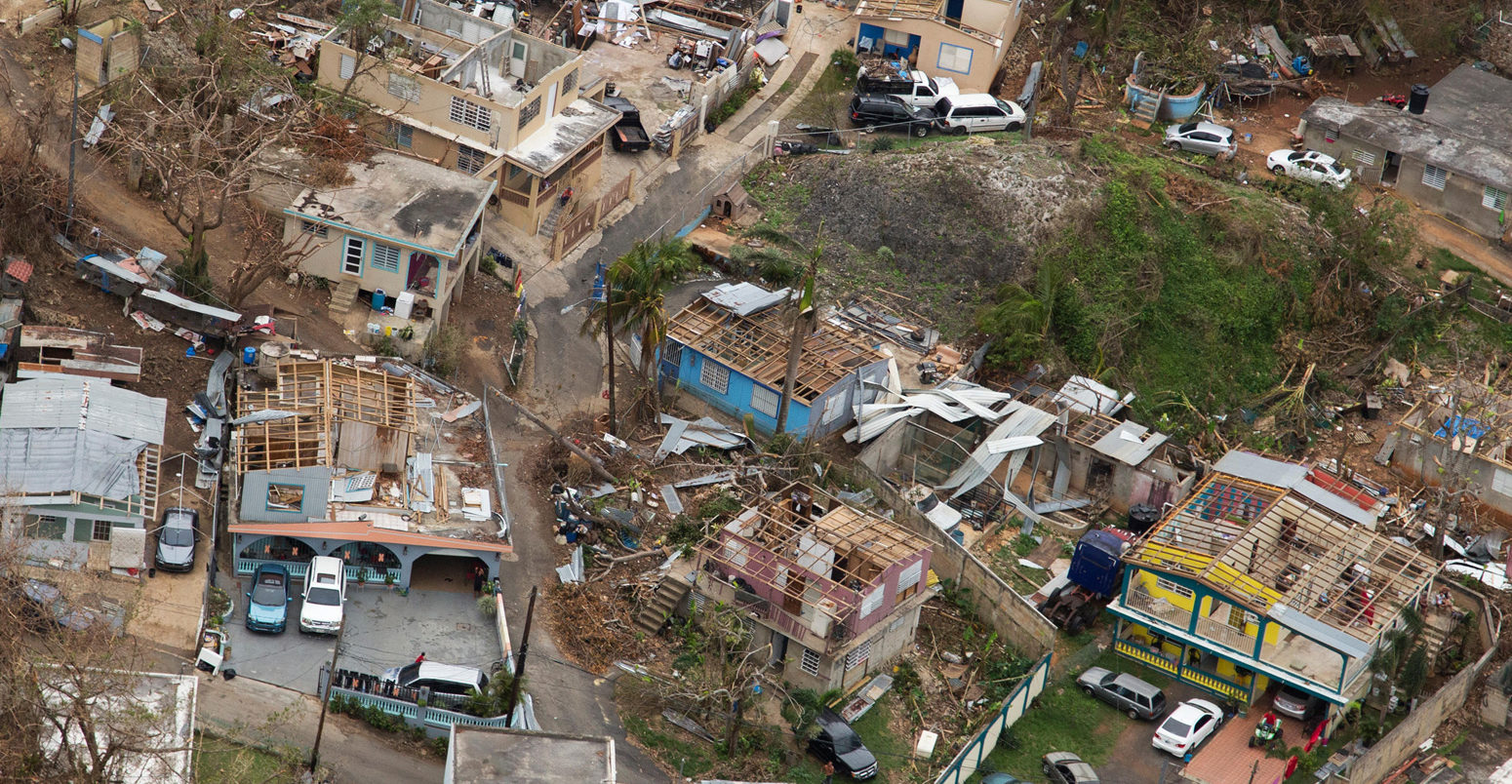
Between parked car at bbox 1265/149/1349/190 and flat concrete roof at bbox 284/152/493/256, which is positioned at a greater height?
parked car at bbox 1265/149/1349/190

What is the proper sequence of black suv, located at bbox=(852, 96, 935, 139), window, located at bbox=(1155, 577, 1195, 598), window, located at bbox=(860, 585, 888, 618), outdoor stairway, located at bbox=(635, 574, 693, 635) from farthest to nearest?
black suv, located at bbox=(852, 96, 935, 139), window, located at bbox=(1155, 577, 1195, 598), outdoor stairway, located at bbox=(635, 574, 693, 635), window, located at bbox=(860, 585, 888, 618)

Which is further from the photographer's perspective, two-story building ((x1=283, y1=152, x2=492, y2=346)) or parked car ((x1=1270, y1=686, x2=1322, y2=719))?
two-story building ((x1=283, y1=152, x2=492, y2=346))

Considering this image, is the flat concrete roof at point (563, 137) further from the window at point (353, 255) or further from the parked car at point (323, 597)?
the parked car at point (323, 597)

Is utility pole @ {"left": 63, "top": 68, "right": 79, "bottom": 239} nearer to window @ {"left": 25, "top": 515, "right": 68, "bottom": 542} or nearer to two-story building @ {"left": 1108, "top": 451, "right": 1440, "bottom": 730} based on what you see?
window @ {"left": 25, "top": 515, "right": 68, "bottom": 542}

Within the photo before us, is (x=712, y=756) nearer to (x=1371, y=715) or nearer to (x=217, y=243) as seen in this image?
(x=1371, y=715)

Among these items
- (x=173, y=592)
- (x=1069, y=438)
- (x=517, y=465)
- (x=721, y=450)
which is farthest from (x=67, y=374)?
(x=1069, y=438)

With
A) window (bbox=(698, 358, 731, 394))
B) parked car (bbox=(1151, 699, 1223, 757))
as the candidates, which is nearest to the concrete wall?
parked car (bbox=(1151, 699, 1223, 757))

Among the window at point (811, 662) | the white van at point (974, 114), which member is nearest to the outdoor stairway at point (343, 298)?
the window at point (811, 662)
